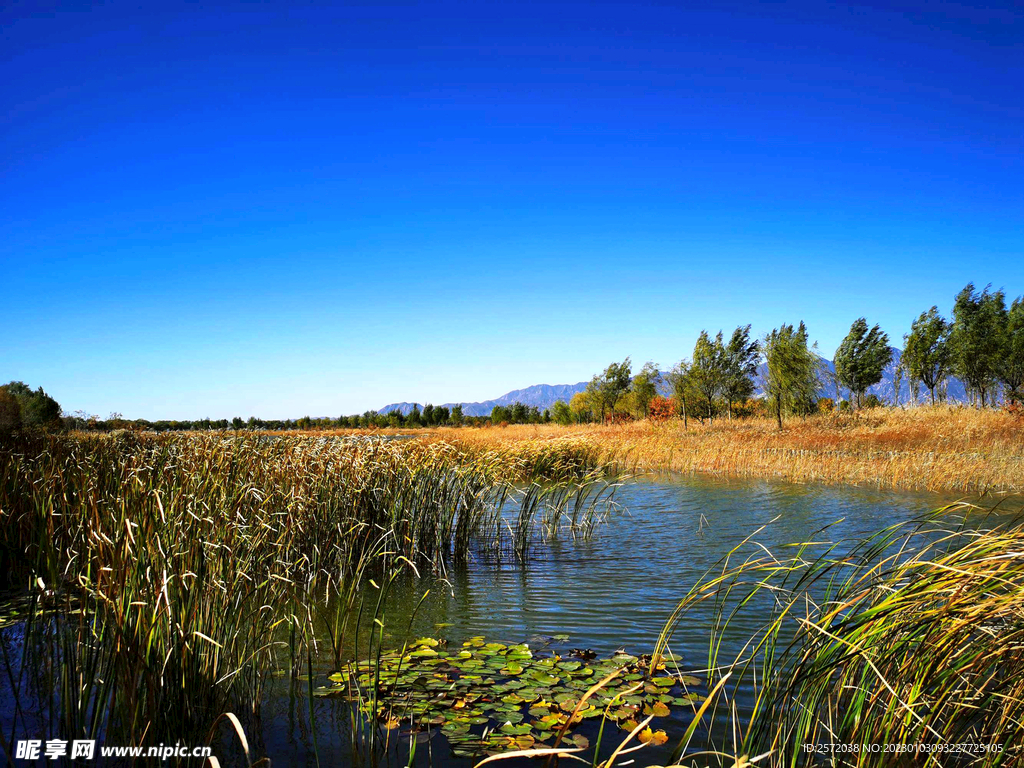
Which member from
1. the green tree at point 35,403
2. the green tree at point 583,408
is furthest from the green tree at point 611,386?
the green tree at point 35,403

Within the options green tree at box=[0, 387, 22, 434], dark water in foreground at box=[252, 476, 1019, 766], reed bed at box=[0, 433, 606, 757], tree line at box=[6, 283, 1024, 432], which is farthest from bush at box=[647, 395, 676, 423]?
green tree at box=[0, 387, 22, 434]

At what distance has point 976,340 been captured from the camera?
38.0 meters

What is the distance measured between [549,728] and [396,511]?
421 centimetres

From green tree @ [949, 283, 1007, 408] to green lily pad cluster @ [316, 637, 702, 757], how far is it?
44487 millimetres

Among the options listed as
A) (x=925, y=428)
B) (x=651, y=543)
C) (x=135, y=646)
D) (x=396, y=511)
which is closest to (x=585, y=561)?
(x=651, y=543)

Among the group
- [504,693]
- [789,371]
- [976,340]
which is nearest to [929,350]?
[976,340]

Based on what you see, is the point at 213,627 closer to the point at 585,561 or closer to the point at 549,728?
the point at 549,728

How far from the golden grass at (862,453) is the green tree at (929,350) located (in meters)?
15.2

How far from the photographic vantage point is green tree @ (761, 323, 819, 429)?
115 ft

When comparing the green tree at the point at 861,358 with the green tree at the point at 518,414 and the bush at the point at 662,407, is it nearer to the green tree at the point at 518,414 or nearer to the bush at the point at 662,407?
the bush at the point at 662,407

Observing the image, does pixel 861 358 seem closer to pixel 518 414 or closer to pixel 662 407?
pixel 662 407

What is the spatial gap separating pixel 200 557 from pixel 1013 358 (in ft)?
162

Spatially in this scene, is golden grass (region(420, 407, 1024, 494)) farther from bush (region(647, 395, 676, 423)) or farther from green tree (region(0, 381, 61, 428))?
bush (region(647, 395, 676, 423))

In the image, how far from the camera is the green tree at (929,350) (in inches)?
1606
